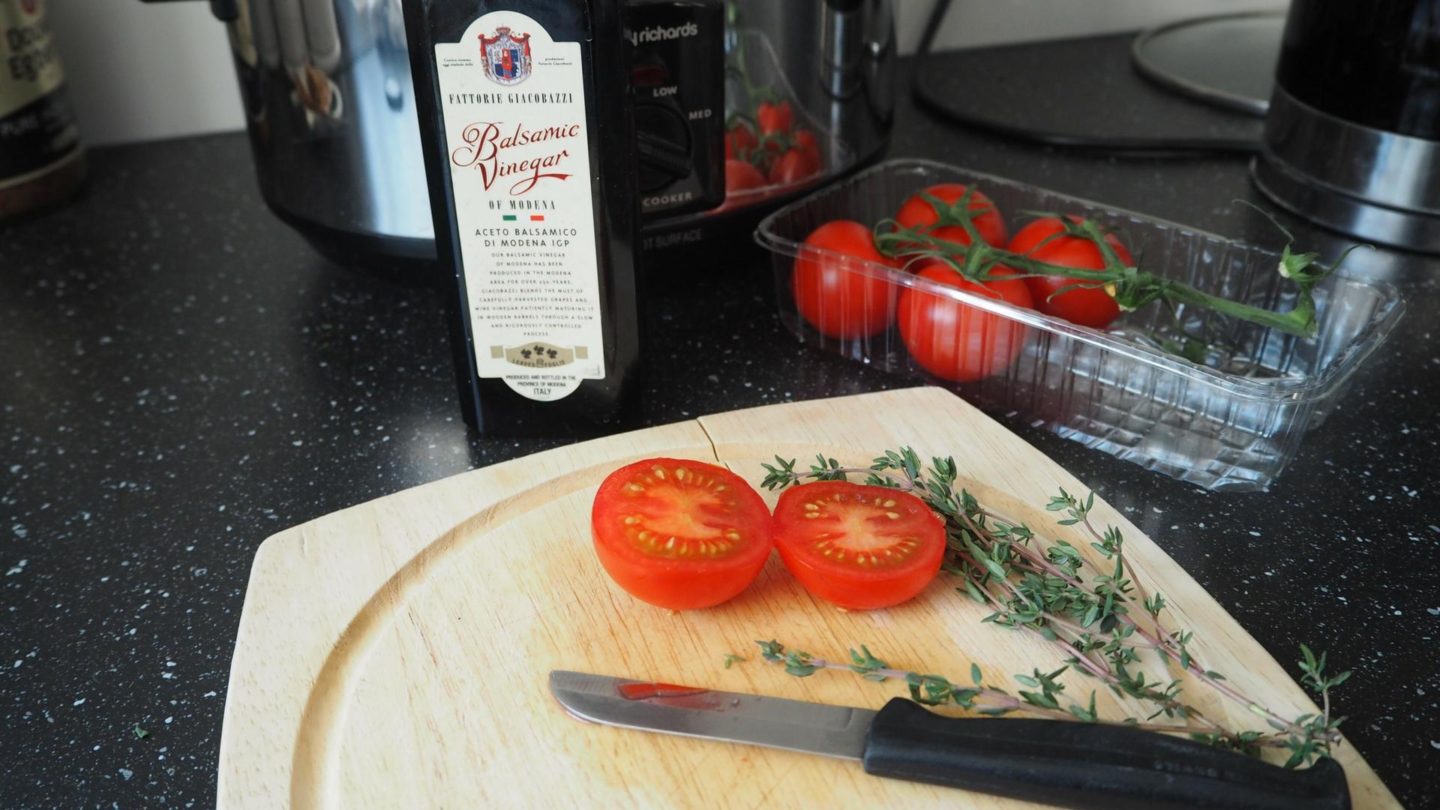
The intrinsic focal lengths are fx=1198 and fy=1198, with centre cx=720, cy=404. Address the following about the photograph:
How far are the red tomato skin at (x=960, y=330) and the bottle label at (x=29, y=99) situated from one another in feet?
2.39

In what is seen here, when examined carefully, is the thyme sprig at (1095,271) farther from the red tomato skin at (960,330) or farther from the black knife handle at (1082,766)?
the black knife handle at (1082,766)

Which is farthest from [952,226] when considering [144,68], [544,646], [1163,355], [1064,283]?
[144,68]

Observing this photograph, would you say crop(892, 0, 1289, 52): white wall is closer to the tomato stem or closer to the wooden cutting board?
the tomato stem

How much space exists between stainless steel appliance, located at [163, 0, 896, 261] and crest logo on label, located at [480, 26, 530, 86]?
5.6 inches

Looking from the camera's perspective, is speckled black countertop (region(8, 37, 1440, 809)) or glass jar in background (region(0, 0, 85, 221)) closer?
speckled black countertop (region(8, 37, 1440, 809))

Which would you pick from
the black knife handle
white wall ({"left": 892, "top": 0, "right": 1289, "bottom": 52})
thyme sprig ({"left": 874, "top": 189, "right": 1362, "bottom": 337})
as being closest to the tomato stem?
thyme sprig ({"left": 874, "top": 189, "right": 1362, "bottom": 337})

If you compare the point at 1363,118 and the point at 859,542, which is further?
the point at 1363,118

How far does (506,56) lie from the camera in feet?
1.97

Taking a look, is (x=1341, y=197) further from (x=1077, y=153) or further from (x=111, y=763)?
(x=111, y=763)

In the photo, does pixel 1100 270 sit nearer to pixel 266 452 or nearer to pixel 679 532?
pixel 679 532

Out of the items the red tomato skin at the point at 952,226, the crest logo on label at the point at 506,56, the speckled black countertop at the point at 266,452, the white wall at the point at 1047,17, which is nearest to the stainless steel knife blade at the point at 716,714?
the speckled black countertop at the point at 266,452

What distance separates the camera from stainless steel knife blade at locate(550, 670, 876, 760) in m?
0.52

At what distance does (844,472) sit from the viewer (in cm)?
66

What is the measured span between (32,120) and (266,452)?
439 millimetres
